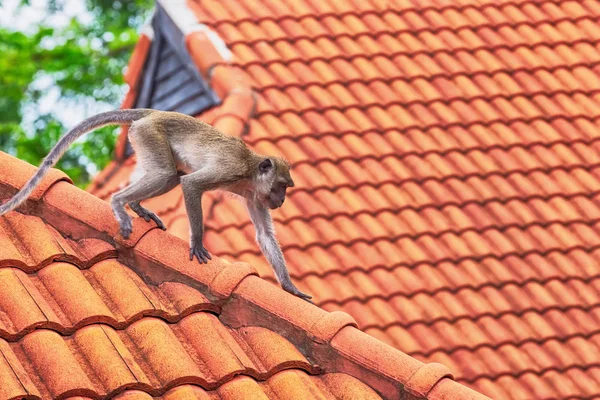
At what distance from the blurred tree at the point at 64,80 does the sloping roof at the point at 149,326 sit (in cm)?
1137

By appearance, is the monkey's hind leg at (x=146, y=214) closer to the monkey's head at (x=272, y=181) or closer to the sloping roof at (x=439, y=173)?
the monkey's head at (x=272, y=181)

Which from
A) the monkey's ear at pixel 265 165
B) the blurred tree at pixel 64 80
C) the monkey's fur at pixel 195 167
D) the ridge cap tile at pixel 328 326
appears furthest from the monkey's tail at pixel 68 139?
the blurred tree at pixel 64 80

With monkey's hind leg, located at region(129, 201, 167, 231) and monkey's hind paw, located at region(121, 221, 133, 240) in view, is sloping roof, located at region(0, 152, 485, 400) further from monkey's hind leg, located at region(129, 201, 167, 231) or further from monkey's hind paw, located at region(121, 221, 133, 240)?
monkey's hind leg, located at region(129, 201, 167, 231)

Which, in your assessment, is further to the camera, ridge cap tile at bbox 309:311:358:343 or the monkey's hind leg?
the monkey's hind leg

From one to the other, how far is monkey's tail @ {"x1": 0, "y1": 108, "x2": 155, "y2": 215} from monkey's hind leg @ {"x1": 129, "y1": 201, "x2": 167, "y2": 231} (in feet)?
1.18

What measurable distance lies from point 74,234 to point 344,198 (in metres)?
Result: 3.12

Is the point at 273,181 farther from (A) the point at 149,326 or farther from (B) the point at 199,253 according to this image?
(A) the point at 149,326

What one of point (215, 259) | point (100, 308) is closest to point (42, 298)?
point (100, 308)

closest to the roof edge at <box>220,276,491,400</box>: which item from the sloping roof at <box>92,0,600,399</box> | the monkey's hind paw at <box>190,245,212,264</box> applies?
the monkey's hind paw at <box>190,245,212,264</box>

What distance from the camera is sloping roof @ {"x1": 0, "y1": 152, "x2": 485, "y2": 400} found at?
3217 mm

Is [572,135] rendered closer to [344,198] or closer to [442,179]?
[442,179]

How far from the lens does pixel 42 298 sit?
3.43 metres

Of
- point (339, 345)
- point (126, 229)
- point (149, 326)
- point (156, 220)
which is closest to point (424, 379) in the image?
point (339, 345)

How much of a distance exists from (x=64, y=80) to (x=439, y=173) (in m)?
11.5
